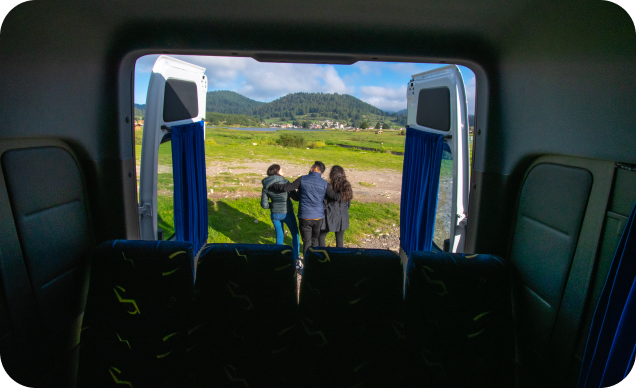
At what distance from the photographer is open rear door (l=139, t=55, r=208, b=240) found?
2.60 meters

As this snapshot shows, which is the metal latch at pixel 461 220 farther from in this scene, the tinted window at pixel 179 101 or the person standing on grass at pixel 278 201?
the tinted window at pixel 179 101

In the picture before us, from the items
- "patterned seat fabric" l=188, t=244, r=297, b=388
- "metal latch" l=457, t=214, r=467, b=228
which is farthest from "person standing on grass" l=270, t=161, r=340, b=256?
"patterned seat fabric" l=188, t=244, r=297, b=388

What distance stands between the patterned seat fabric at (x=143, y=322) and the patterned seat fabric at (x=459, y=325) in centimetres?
118

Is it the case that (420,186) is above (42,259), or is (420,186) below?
above

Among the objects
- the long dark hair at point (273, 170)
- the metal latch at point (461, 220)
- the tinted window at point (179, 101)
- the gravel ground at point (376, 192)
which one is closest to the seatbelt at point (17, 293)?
the gravel ground at point (376, 192)

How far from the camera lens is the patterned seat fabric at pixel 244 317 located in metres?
1.48

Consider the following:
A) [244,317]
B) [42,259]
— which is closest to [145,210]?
[42,259]

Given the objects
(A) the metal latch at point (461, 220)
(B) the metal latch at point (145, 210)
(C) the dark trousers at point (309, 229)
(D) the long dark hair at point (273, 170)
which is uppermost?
(D) the long dark hair at point (273, 170)

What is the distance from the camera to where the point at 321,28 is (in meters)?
1.79

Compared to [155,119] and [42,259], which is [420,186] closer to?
[155,119]

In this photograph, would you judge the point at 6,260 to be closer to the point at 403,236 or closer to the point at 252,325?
the point at 252,325

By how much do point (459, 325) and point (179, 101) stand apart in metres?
3.26

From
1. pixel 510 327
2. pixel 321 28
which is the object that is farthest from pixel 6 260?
pixel 510 327

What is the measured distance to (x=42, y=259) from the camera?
161 cm
